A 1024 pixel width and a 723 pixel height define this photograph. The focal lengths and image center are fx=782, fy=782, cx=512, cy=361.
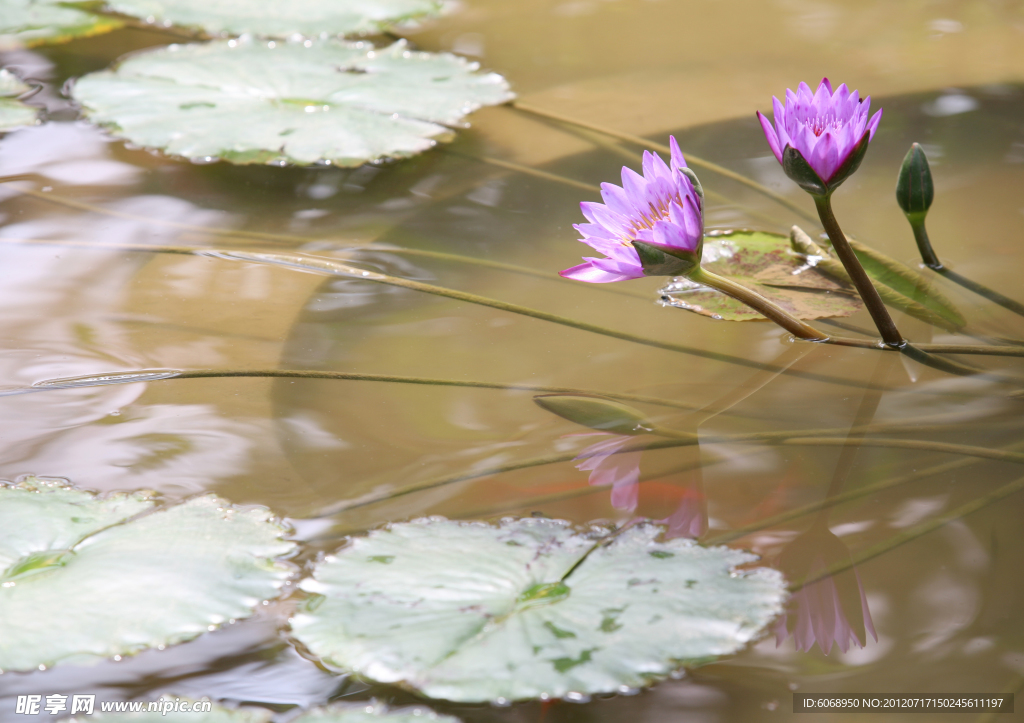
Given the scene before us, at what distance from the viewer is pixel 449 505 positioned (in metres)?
0.92

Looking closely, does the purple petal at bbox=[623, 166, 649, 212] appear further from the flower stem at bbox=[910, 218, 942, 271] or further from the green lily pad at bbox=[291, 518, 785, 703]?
the flower stem at bbox=[910, 218, 942, 271]

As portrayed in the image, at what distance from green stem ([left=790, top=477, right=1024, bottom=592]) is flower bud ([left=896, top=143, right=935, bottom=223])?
0.51 meters

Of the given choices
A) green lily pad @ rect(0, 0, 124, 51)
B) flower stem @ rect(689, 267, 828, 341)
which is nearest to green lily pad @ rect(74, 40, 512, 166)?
green lily pad @ rect(0, 0, 124, 51)

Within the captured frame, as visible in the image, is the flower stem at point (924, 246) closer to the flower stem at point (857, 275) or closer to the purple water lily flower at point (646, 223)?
the flower stem at point (857, 275)

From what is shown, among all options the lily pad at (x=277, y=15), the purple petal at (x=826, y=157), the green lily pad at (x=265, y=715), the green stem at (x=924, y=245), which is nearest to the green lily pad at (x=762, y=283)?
the green stem at (x=924, y=245)

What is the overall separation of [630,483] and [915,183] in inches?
27.5

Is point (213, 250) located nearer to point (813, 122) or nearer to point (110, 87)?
point (110, 87)

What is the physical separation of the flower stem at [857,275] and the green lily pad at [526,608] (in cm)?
47

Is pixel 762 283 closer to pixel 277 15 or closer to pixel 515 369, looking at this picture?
pixel 515 369

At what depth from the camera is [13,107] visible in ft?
6.05

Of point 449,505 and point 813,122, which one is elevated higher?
point 813,122

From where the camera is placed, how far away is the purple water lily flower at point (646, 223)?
0.94m

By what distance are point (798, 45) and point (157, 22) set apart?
190cm

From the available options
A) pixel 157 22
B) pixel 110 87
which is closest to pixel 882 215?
pixel 110 87
